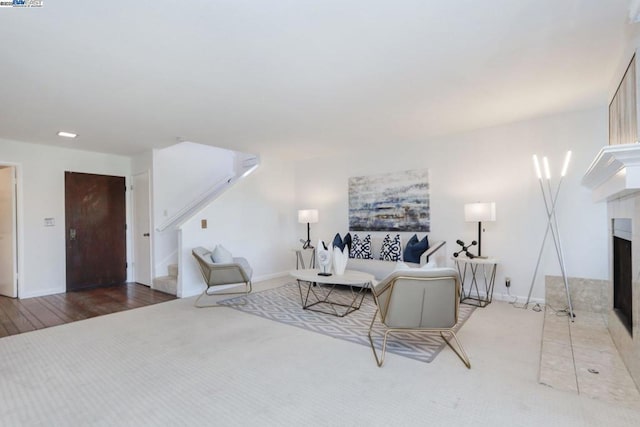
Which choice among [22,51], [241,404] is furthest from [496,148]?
[22,51]

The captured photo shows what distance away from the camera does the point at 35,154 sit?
16.3ft

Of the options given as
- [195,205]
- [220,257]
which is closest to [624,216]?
[220,257]

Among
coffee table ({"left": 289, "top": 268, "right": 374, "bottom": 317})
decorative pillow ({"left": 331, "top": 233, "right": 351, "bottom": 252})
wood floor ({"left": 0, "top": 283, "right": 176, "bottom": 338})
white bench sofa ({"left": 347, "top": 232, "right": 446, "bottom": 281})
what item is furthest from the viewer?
decorative pillow ({"left": 331, "top": 233, "right": 351, "bottom": 252})

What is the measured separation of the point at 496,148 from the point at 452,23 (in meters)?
2.88

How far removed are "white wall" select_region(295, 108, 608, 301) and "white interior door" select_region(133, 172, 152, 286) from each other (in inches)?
166

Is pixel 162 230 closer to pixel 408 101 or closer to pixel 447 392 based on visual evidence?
pixel 408 101

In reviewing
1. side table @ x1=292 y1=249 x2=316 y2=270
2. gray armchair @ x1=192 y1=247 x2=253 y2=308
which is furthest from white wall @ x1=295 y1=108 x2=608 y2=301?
gray armchair @ x1=192 y1=247 x2=253 y2=308

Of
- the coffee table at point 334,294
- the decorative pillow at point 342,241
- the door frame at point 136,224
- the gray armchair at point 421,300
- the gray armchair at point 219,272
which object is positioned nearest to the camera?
the gray armchair at point 421,300

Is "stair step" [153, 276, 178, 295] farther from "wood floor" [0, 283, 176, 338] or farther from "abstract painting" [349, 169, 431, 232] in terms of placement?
"abstract painting" [349, 169, 431, 232]

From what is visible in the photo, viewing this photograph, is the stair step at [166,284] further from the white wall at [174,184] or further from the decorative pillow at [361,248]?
the decorative pillow at [361,248]

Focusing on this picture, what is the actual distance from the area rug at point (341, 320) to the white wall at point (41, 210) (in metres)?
3.12

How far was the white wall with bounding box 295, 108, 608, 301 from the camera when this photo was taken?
150 inches

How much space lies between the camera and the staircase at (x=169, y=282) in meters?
5.02

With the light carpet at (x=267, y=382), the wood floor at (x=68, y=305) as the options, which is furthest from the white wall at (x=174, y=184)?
the light carpet at (x=267, y=382)
